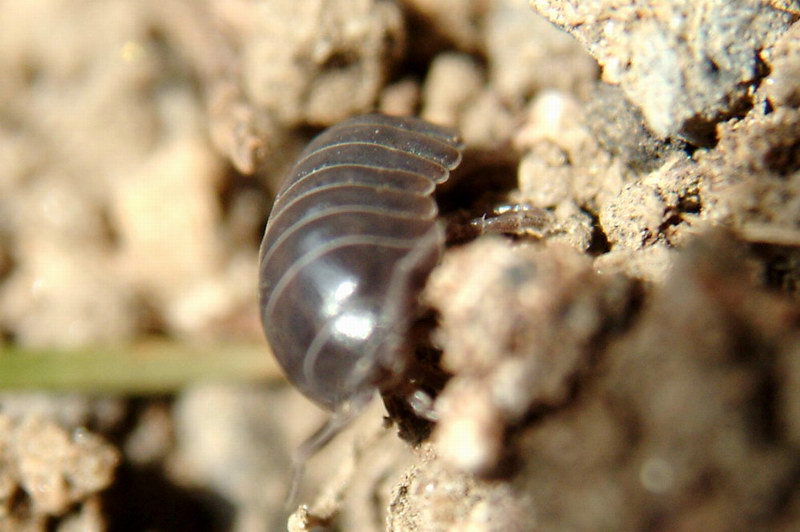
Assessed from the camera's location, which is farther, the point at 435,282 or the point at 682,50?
the point at 682,50

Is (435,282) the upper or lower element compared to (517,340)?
upper

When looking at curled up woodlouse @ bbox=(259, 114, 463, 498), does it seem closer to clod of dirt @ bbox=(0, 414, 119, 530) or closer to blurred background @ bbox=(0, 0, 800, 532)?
blurred background @ bbox=(0, 0, 800, 532)

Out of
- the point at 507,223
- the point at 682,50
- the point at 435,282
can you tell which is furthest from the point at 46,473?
the point at 682,50

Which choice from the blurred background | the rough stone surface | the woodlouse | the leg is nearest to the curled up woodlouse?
the woodlouse

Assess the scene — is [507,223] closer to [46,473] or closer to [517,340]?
[517,340]

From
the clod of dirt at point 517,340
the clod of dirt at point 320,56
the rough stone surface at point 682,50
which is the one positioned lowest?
the clod of dirt at point 517,340

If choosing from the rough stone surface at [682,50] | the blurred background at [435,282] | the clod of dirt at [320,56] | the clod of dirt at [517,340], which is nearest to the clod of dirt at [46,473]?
the blurred background at [435,282]

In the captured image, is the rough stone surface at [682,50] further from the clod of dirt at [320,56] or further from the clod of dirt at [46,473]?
the clod of dirt at [46,473]

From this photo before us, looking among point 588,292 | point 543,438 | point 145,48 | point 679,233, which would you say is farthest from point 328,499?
point 145,48
